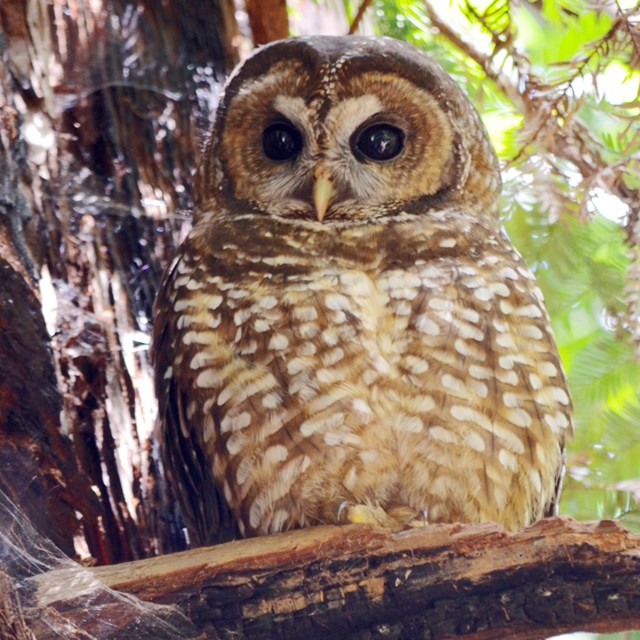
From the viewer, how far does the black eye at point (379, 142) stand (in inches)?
103

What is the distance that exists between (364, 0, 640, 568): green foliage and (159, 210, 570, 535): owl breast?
1.23 feet

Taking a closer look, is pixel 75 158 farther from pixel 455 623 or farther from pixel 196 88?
pixel 455 623

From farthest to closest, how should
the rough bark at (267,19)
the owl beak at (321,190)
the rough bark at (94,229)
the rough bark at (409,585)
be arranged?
the rough bark at (267,19) → the owl beak at (321,190) → the rough bark at (94,229) → the rough bark at (409,585)

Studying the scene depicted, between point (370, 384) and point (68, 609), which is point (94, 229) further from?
point (68, 609)

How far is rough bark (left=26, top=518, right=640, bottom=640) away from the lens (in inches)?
68.2

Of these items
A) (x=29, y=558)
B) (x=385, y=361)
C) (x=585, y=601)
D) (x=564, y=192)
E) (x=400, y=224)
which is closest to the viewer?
(x=585, y=601)

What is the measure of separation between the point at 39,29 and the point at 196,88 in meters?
0.58

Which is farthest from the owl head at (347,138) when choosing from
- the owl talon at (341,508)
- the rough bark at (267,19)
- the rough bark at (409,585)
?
the rough bark at (409,585)

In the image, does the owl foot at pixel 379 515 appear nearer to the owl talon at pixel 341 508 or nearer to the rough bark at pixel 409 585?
the owl talon at pixel 341 508

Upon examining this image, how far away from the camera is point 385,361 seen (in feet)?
7.26

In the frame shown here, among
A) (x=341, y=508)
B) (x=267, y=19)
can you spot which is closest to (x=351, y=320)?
(x=341, y=508)

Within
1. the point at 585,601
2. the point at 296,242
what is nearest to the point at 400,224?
the point at 296,242

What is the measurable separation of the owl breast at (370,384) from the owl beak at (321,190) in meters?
0.10

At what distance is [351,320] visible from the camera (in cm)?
223
